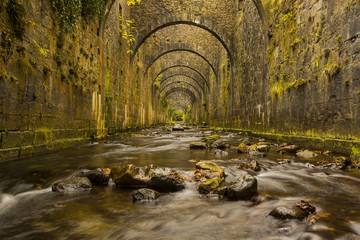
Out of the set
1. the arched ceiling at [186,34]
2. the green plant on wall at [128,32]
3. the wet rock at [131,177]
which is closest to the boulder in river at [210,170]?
the wet rock at [131,177]

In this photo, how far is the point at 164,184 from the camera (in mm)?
2475

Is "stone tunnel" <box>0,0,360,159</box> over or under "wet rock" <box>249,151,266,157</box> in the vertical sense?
over

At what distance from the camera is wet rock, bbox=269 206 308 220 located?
5.49 feet

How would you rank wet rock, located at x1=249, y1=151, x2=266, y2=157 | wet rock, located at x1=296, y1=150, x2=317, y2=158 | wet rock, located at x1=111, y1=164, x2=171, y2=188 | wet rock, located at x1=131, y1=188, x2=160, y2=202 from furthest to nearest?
wet rock, located at x1=249, y1=151, x2=266, y2=157, wet rock, located at x1=296, y1=150, x2=317, y2=158, wet rock, located at x1=111, y1=164, x2=171, y2=188, wet rock, located at x1=131, y1=188, x2=160, y2=202

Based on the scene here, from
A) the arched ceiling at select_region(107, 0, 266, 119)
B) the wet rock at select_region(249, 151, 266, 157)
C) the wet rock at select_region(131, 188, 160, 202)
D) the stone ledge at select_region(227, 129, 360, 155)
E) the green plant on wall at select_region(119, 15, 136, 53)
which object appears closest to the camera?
the wet rock at select_region(131, 188, 160, 202)

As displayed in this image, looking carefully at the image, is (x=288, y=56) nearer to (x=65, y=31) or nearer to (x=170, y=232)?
(x=65, y=31)

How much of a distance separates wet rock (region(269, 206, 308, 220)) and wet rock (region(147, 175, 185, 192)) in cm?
103

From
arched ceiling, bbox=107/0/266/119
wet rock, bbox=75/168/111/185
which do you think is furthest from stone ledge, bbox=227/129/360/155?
arched ceiling, bbox=107/0/266/119

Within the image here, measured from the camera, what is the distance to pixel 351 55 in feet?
12.6

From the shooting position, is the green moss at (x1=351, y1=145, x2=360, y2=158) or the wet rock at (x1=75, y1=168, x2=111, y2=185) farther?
the green moss at (x1=351, y1=145, x2=360, y2=158)

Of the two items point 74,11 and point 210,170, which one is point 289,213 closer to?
point 210,170

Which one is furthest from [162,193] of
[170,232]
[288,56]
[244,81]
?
[244,81]

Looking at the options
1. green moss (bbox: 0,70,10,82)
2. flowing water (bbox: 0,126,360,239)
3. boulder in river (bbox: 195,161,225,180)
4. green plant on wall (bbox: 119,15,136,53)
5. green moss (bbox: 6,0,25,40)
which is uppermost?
green plant on wall (bbox: 119,15,136,53)

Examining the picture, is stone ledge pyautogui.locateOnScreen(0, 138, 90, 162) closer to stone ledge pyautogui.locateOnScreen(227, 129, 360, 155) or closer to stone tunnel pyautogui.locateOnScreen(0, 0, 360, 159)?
stone tunnel pyautogui.locateOnScreen(0, 0, 360, 159)
